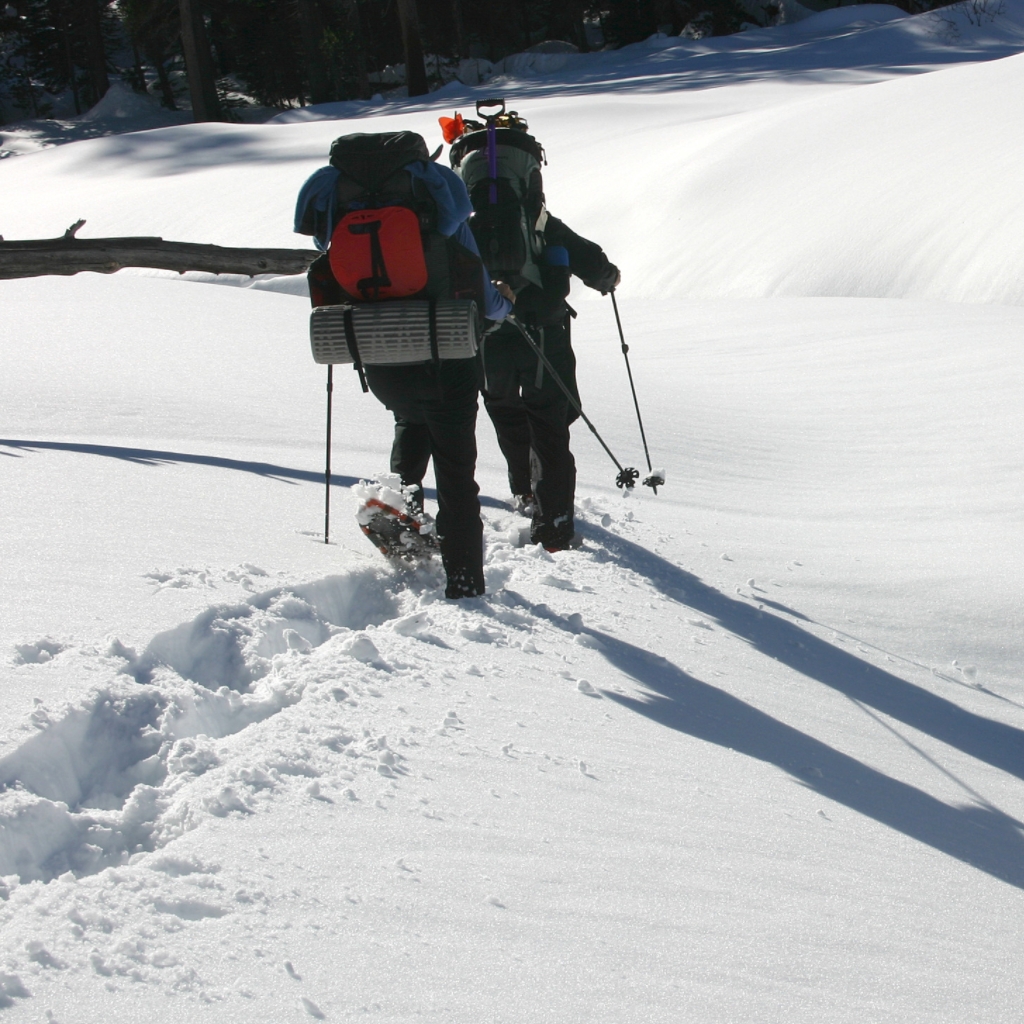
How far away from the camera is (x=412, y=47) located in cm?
2347

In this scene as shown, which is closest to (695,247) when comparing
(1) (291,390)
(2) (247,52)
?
(1) (291,390)

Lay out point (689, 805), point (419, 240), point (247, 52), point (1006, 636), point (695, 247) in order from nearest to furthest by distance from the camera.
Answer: point (689, 805) < point (419, 240) < point (1006, 636) < point (695, 247) < point (247, 52)

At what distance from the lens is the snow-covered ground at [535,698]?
1.70 metres

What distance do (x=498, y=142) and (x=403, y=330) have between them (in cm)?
101

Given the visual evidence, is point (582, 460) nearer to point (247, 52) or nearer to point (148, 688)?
point (148, 688)

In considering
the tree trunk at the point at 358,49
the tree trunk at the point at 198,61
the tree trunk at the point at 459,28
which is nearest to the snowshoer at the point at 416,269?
the tree trunk at the point at 198,61

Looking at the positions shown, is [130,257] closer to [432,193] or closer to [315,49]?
[432,193]

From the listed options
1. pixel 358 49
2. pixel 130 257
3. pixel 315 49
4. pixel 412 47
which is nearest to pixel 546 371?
pixel 130 257

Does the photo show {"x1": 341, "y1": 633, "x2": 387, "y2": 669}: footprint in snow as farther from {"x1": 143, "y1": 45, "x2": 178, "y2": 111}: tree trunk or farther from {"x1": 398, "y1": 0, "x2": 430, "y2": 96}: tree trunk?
{"x1": 143, "y1": 45, "x2": 178, "y2": 111}: tree trunk

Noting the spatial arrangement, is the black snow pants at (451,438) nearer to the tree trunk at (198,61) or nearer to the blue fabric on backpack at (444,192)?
the blue fabric on backpack at (444,192)

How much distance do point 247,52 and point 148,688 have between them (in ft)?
105

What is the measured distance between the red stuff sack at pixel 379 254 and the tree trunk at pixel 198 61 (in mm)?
24426

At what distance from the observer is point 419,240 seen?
3.01 metres

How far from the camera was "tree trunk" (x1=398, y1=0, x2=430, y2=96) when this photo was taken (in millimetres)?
23062
